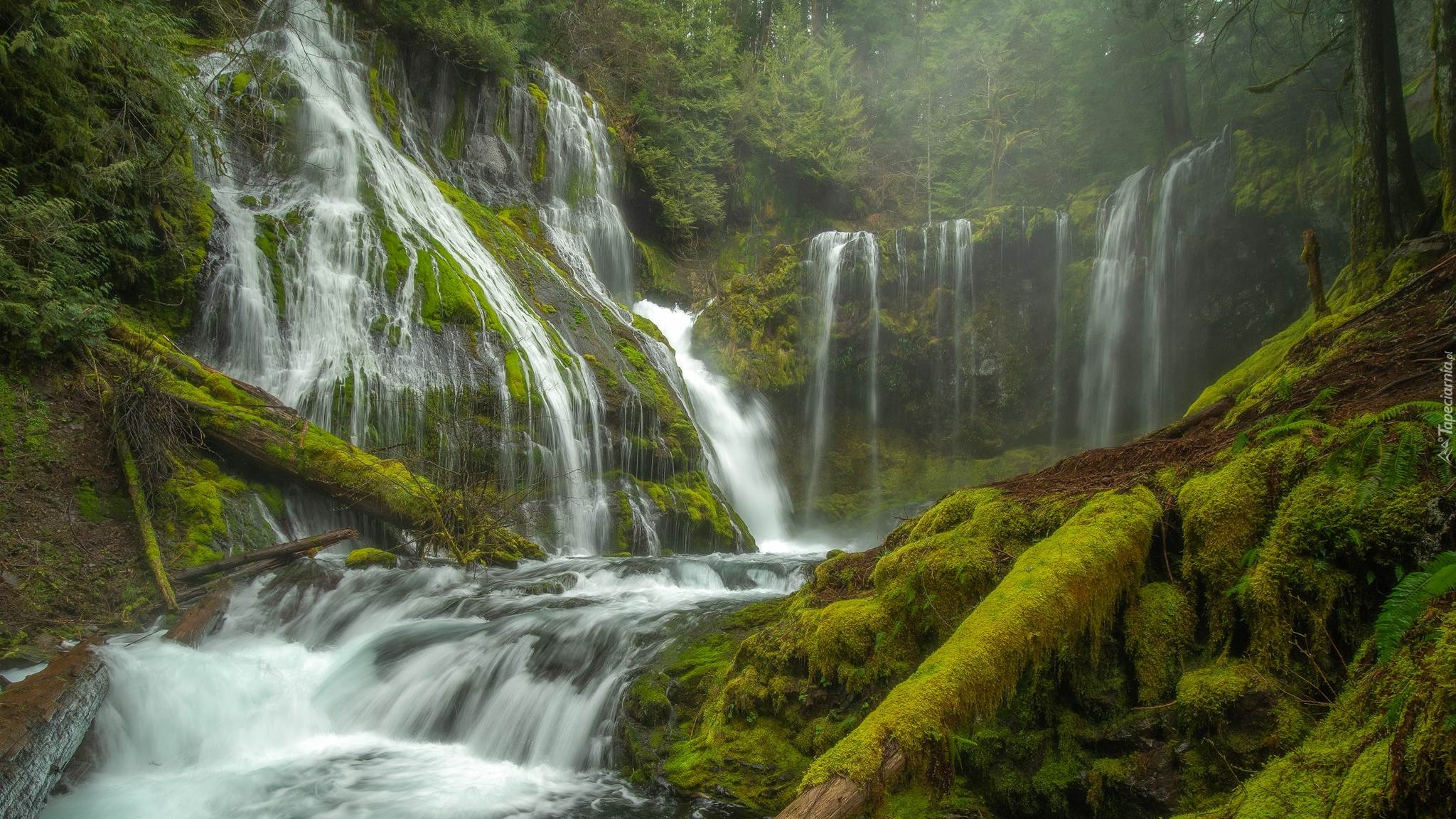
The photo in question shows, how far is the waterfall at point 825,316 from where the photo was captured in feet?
61.9

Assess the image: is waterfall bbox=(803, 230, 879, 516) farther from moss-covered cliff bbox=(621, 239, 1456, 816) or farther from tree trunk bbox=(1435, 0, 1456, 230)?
moss-covered cliff bbox=(621, 239, 1456, 816)

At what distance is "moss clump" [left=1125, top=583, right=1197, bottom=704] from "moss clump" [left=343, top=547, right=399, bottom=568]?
7.24m

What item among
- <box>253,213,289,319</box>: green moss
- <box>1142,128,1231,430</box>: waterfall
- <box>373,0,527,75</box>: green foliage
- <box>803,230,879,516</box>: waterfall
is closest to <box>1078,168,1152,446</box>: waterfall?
<box>1142,128,1231,430</box>: waterfall

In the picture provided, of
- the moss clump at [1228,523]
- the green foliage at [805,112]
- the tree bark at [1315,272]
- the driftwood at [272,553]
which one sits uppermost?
the green foliage at [805,112]

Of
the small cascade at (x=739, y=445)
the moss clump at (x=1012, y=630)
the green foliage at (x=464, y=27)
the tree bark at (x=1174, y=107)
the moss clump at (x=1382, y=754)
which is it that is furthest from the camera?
the tree bark at (x=1174, y=107)

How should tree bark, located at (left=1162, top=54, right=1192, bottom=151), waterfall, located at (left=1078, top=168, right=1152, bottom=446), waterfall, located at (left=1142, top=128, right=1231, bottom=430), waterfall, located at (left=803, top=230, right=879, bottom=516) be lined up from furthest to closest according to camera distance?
waterfall, located at (left=803, top=230, right=879, bottom=516) → tree bark, located at (left=1162, top=54, right=1192, bottom=151) → waterfall, located at (left=1078, top=168, right=1152, bottom=446) → waterfall, located at (left=1142, top=128, right=1231, bottom=430)

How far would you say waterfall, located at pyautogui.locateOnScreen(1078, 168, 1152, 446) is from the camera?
1614cm

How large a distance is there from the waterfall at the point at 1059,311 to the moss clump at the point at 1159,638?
1627 cm

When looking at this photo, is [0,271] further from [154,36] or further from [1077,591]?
[1077,591]

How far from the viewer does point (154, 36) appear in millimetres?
7902

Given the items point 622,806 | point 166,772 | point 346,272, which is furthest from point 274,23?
point 622,806

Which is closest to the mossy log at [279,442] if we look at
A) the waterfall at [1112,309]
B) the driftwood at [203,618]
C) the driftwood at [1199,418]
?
the driftwood at [203,618]

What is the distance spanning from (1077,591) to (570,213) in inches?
679

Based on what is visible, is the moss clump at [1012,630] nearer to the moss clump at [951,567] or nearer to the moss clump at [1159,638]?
the moss clump at [1159,638]
